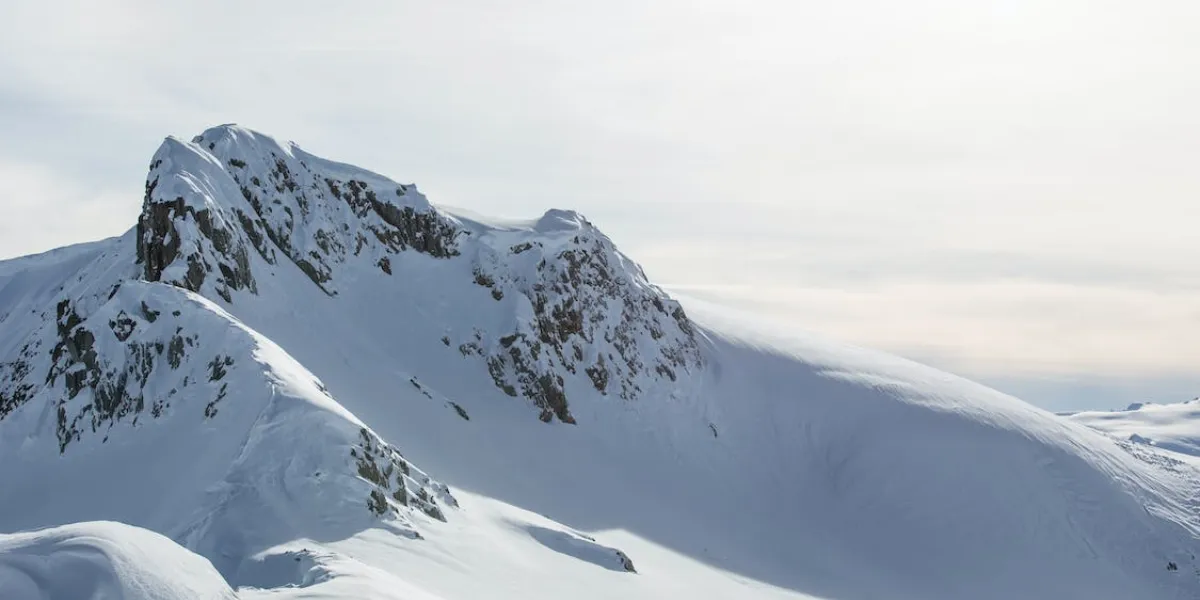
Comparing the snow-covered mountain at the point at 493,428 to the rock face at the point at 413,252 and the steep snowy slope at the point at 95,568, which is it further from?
the steep snowy slope at the point at 95,568

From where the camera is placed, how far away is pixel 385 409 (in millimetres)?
56750

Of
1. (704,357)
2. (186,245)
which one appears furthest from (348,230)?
(704,357)

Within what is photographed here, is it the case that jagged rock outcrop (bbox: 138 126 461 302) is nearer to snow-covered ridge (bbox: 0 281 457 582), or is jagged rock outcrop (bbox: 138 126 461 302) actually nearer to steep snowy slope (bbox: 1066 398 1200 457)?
snow-covered ridge (bbox: 0 281 457 582)

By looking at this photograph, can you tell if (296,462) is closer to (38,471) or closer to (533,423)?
(38,471)

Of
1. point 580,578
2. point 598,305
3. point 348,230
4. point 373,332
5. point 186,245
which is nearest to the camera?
point 580,578

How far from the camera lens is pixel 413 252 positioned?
73125 mm

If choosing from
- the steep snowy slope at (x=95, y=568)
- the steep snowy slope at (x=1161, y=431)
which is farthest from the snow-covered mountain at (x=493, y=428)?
the steep snowy slope at (x=1161, y=431)

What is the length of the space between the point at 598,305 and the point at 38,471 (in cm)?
3959

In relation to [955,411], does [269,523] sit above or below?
below

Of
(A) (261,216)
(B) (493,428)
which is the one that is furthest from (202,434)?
(A) (261,216)

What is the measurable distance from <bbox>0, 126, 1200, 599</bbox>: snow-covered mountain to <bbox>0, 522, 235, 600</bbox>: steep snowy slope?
45.1 ft

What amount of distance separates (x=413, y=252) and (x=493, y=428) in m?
16.4

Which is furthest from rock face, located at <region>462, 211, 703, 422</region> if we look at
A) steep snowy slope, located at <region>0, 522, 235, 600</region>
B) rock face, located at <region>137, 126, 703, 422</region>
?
steep snowy slope, located at <region>0, 522, 235, 600</region>

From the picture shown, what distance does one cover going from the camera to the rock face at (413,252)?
56.8 m
